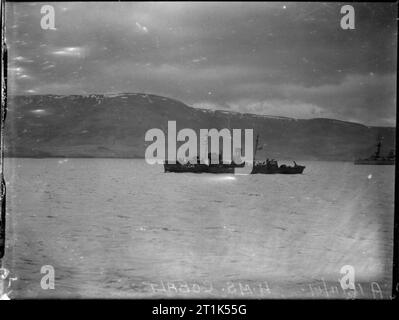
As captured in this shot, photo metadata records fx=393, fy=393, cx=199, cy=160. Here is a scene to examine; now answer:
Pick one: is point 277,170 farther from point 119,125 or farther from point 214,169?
point 119,125

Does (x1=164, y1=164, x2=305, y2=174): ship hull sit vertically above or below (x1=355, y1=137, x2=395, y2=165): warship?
below

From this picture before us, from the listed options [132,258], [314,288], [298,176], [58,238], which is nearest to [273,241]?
[314,288]

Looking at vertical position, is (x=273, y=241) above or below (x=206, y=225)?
above

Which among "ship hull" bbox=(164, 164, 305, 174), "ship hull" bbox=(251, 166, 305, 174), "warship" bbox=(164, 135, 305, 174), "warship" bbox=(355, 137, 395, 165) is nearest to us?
"warship" bbox=(355, 137, 395, 165)

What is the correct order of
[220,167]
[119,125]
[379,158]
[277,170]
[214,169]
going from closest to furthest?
[379,158], [119,125], [220,167], [214,169], [277,170]

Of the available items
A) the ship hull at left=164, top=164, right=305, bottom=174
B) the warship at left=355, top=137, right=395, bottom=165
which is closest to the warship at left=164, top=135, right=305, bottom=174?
the ship hull at left=164, top=164, right=305, bottom=174

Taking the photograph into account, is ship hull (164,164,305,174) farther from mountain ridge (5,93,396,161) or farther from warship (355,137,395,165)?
warship (355,137,395,165)

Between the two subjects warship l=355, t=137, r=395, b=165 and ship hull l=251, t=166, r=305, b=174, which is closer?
warship l=355, t=137, r=395, b=165

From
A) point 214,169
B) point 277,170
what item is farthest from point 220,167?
point 277,170

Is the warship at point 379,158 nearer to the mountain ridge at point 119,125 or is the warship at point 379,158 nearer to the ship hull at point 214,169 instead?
the mountain ridge at point 119,125

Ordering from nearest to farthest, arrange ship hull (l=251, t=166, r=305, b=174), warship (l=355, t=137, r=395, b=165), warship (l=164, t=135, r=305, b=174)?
warship (l=355, t=137, r=395, b=165), warship (l=164, t=135, r=305, b=174), ship hull (l=251, t=166, r=305, b=174)
